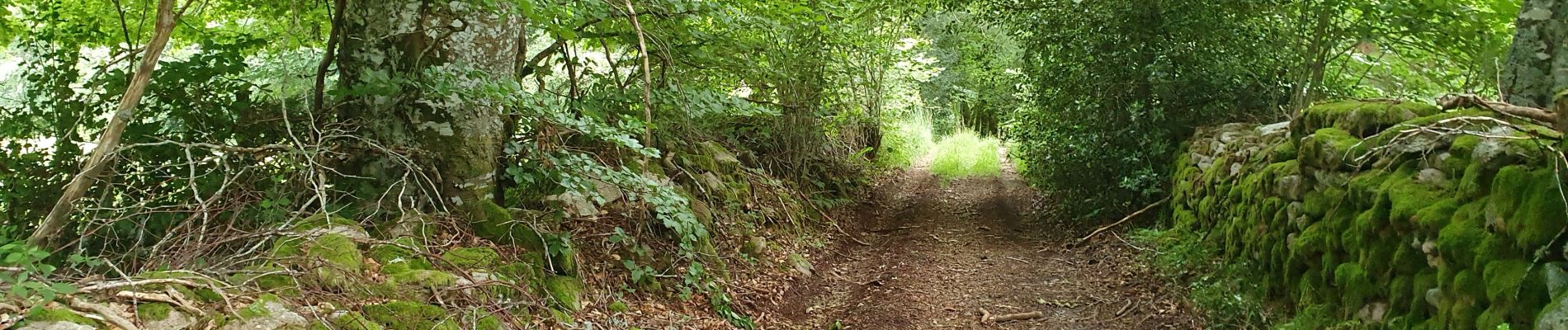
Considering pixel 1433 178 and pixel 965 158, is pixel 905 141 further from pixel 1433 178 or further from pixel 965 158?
pixel 1433 178

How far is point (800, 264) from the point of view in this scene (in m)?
6.88

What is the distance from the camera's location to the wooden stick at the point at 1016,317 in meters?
5.43

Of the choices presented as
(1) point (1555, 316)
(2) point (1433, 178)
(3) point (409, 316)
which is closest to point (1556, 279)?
(1) point (1555, 316)

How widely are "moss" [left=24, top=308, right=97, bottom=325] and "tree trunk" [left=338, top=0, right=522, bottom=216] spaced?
1886 millimetres

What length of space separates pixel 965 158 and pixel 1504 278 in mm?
10355

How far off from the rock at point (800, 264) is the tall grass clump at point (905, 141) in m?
5.55

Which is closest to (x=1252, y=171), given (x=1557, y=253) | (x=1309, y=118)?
(x=1309, y=118)

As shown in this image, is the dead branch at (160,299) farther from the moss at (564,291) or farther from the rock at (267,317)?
the moss at (564,291)

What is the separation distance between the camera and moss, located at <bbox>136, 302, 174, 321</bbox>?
100 inches

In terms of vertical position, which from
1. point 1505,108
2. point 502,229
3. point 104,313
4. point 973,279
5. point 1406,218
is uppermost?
point 1505,108

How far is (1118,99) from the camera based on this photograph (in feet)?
25.6

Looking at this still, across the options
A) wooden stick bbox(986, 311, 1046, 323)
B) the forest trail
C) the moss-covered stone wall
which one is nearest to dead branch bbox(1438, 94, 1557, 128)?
the moss-covered stone wall

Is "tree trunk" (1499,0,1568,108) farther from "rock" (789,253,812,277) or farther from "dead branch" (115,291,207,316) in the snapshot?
"dead branch" (115,291,207,316)

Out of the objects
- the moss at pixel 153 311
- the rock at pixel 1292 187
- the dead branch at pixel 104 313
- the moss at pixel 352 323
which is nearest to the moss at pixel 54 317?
the dead branch at pixel 104 313
